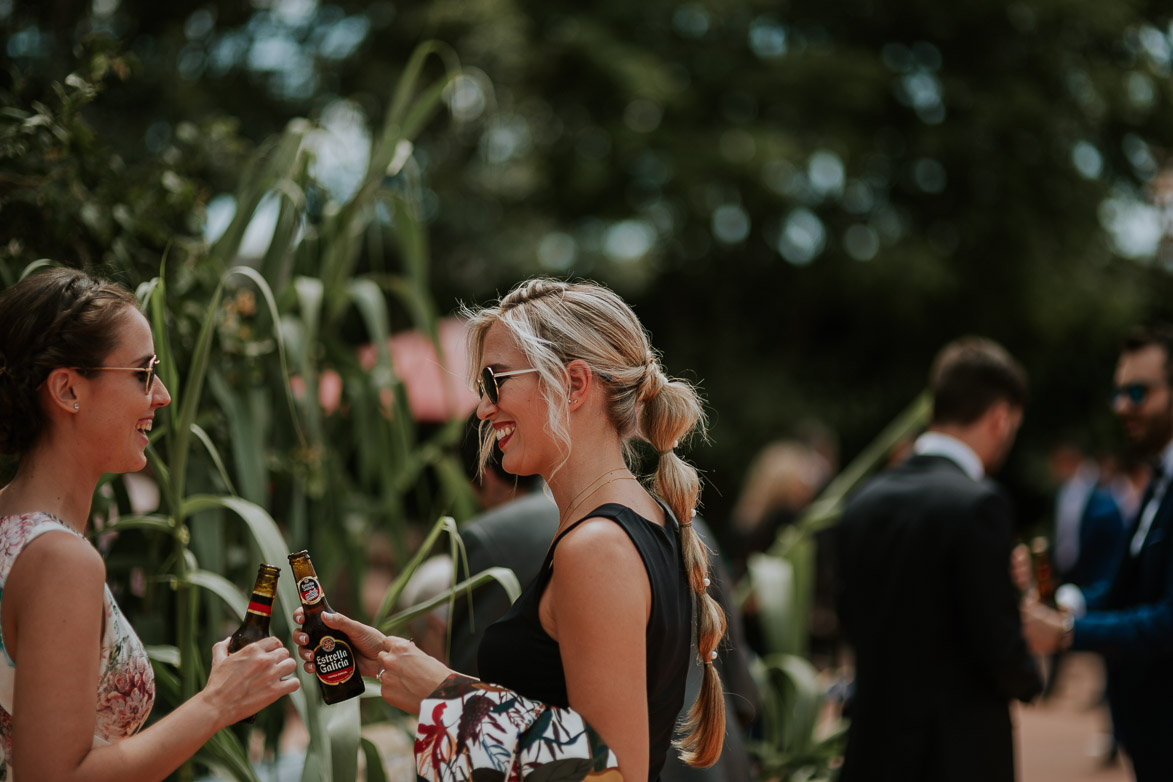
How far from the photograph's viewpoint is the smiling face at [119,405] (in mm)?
1631

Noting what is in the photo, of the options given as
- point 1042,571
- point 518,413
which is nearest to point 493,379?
point 518,413

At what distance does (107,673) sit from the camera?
1.60m

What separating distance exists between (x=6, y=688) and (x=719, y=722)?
3.59ft

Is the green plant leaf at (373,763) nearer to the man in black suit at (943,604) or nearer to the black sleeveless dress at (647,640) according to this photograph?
the black sleeveless dress at (647,640)

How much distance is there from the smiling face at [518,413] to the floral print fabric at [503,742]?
356mm

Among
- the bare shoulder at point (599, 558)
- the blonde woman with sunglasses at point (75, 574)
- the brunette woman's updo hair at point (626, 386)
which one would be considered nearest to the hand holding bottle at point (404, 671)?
the blonde woman with sunglasses at point (75, 574)

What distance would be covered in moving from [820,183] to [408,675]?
12003 mm

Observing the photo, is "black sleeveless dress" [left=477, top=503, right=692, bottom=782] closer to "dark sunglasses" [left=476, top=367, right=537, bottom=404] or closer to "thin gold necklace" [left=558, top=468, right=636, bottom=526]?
"thin gold necklace" [left=558, top=468, right=636, bottom=526]

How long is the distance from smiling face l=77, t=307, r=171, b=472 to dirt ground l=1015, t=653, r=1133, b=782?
4604mm

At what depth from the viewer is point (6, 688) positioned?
1.52 metres

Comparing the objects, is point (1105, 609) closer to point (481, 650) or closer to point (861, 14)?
point (481, 650)

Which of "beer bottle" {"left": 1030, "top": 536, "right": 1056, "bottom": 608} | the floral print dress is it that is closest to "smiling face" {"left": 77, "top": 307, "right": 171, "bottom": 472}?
the floral print dress

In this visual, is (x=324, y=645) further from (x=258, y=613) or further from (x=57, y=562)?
Answer: (x=57, y=562)

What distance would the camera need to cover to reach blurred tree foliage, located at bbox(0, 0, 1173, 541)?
10953mm
